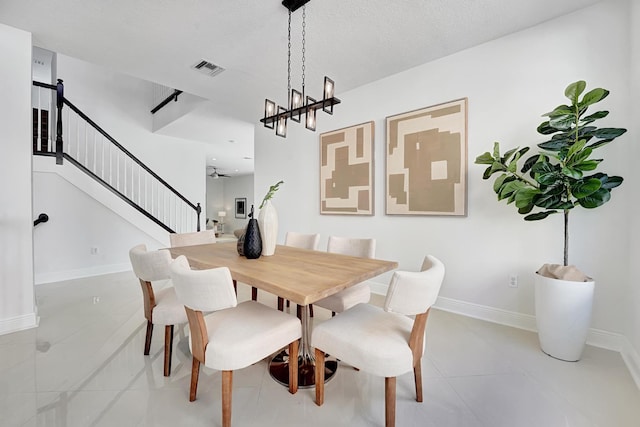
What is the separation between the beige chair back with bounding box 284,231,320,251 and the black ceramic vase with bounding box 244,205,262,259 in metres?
0.76

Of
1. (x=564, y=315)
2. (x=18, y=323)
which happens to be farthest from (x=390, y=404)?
(x=18, y=323)

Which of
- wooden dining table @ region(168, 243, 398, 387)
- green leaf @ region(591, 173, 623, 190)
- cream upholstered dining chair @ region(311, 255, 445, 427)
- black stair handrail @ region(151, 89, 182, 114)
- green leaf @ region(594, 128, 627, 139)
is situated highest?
black stair handrail @ region(151, 89, 182, 114)

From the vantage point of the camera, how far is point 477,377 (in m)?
1.76

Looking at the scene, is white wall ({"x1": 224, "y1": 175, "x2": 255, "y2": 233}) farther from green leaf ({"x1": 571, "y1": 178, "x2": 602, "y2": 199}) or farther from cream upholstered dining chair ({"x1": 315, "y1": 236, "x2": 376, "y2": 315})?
green leaf ({"x1": 571, "y1": 178, "x2": 602, "y2": 199})

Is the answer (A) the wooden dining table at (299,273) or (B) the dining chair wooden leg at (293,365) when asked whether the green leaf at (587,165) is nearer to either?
(A) the wooden dining table at (299,273)

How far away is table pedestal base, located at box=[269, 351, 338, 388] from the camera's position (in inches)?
67.8

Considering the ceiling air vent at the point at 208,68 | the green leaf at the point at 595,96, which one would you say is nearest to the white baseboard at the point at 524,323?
the green leaf at the point at 595,96

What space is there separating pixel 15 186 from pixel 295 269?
2.90 m

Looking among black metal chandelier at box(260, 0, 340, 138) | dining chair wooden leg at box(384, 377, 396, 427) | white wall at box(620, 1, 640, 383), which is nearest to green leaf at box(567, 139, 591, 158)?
white wall at box(620, 1, 640, 383)

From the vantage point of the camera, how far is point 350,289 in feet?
7.10

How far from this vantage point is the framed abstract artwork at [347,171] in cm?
350

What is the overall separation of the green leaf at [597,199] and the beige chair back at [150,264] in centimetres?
296

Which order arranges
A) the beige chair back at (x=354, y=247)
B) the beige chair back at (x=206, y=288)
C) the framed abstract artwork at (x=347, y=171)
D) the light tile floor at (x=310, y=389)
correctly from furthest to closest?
1. the framed abstract artwork at (x=347, y=171)
2. the beige chair back at (x=354, y=247)
3. the light tile floor at (x=310, y=389)
4. the beige chair back at (x=206, y=288)

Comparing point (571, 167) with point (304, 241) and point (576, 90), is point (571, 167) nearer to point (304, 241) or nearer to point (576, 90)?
point (576, 90)
